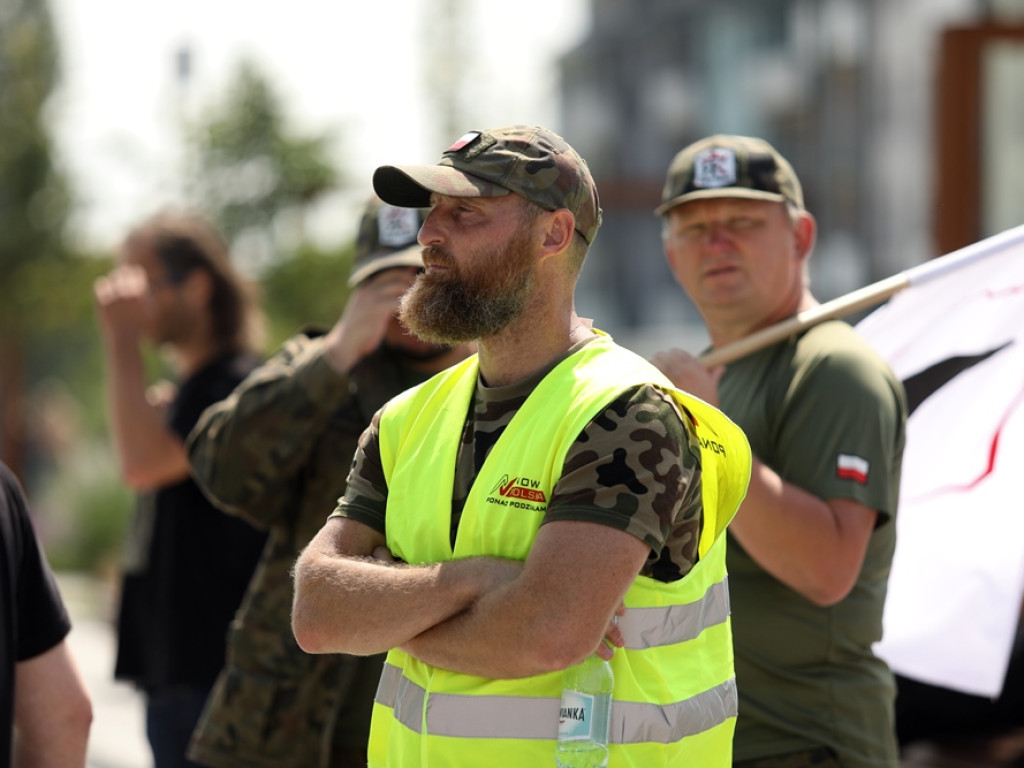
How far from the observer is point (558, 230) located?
100 inches

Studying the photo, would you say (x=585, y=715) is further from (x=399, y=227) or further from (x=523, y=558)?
(x=399, y=227)

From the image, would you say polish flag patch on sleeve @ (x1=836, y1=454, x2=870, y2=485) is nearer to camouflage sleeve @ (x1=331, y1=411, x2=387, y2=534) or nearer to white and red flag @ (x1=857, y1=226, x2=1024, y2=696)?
white and red flag @ (x1=857, y1=226, x2=1024, y2=696)

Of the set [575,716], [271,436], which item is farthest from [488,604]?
[271,436]

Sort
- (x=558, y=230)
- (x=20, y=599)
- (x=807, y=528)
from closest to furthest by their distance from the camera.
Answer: (x=558, y=230) < (x=20, y=599) < (x=807, y=528)

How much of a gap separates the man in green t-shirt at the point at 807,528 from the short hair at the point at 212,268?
6.99 ft

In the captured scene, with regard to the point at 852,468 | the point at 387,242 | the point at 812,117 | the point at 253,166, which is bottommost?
the point at 812,117

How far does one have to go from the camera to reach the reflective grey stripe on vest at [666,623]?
94.7 inches

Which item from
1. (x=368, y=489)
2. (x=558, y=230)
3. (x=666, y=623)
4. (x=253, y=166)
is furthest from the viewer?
(x=253, y=166)

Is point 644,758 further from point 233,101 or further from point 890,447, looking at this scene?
point 233,101

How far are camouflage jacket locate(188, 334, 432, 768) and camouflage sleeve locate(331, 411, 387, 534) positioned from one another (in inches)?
36.1

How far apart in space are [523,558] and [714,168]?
5.10ft

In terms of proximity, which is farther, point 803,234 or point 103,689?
point 103,689

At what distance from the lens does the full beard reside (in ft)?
8.26

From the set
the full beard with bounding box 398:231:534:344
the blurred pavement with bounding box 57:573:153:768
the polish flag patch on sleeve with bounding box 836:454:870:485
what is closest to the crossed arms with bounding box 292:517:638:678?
the full beard with bounding box 398:231:534:344
